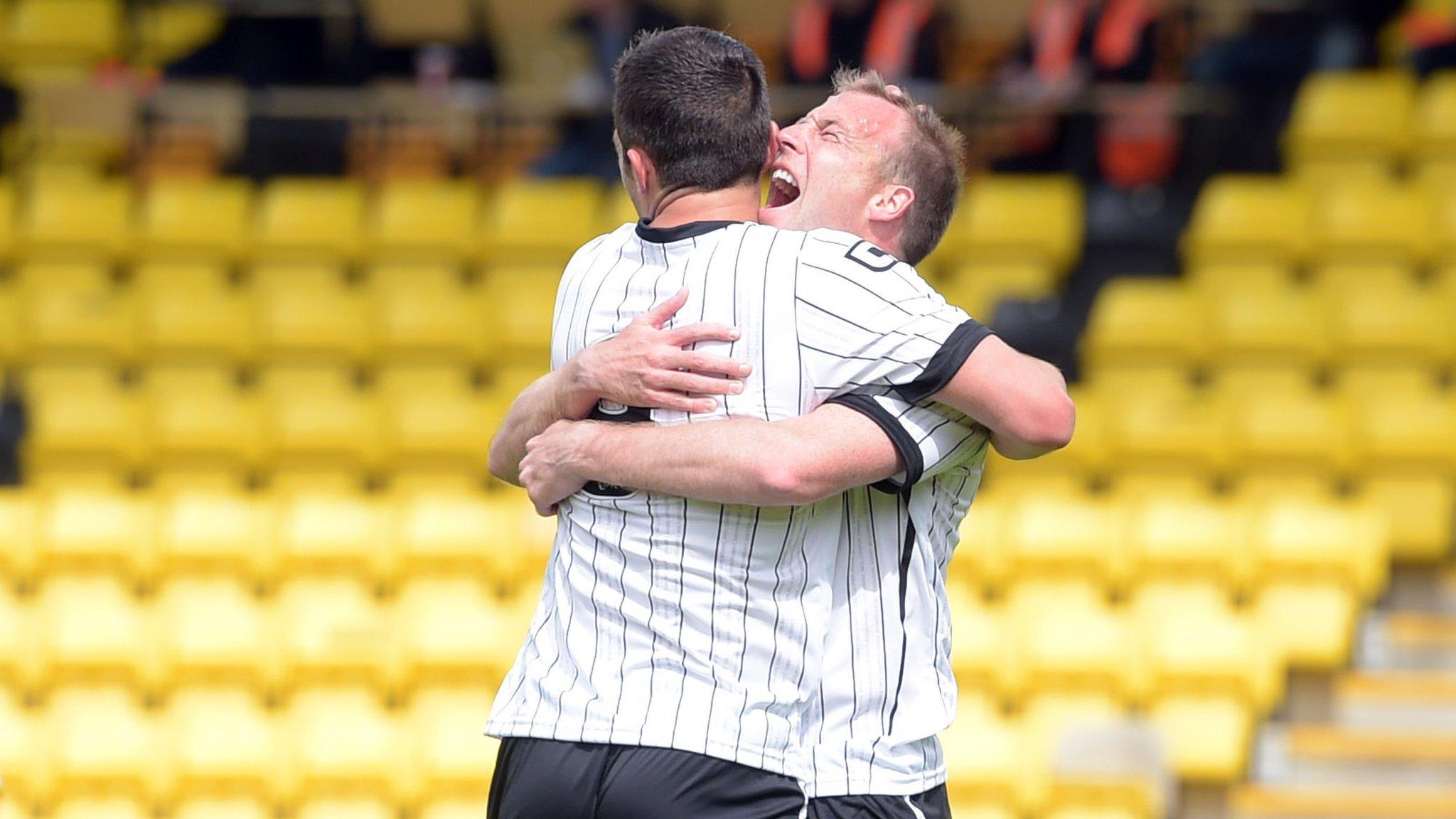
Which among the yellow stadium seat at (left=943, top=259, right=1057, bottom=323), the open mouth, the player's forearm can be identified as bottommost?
the player's forearm

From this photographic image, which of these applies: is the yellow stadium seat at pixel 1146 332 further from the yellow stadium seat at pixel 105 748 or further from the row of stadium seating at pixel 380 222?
A: the yellow stadium seat at pixel 105 748

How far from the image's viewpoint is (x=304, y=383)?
25.2ft

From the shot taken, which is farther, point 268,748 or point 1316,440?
point 1316,440

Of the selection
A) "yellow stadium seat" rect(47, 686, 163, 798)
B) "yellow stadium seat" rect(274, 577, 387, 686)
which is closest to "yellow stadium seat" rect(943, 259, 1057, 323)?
"yellow stadium seat" rect(274, 577, 387, 686)

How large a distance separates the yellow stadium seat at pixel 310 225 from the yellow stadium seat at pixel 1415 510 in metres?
1.82

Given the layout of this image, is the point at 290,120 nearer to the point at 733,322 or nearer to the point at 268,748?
the point at 268,748

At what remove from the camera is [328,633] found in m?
6.56

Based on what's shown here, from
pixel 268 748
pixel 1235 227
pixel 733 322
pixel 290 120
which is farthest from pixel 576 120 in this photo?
pixel 733 322

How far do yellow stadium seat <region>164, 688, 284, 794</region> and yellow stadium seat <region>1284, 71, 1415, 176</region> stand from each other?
16.6 feet

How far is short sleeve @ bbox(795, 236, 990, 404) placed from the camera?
2.33 metres

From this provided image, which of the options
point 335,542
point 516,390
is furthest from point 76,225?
point 335,542

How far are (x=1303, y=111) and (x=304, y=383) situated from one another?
14.9ft

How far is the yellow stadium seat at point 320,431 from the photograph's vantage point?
292 inches

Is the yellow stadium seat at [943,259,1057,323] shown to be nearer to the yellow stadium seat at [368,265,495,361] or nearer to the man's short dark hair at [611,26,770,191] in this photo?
the yellow stadium seat at [368,265,495,361]
